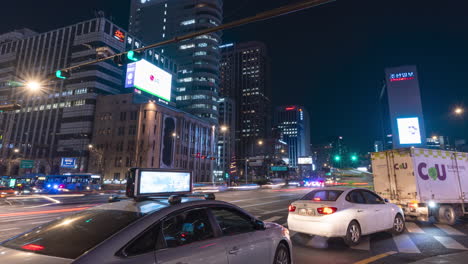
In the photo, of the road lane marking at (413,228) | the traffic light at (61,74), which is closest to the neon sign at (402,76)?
the road lane marking at (413,228)

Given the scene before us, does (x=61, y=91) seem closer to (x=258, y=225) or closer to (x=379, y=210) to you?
(x=379, y=210)

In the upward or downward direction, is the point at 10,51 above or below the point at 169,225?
above

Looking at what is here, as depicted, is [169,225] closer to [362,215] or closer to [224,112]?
[362,215]

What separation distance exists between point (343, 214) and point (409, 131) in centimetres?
5559

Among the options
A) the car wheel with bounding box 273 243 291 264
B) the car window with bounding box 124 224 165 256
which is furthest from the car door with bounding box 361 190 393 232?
the car window with bounding box 124 224 165 256

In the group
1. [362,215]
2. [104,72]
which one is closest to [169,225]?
[362,215]

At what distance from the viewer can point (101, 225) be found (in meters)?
2.82

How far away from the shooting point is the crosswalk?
692 cm

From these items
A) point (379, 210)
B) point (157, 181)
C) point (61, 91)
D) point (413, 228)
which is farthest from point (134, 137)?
point (379, 210)

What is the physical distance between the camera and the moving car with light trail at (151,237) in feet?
7.92

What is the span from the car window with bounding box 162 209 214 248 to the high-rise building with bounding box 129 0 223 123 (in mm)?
103017

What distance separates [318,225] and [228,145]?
410 feet

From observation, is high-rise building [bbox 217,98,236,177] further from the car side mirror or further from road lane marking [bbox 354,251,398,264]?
the car side mirror

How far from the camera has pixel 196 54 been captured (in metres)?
112
